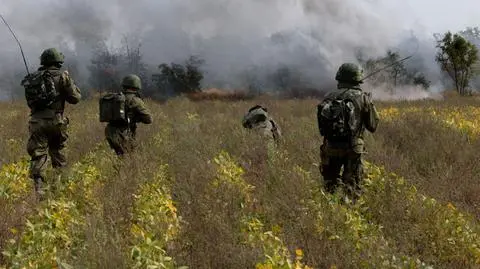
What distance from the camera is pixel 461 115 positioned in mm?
12055

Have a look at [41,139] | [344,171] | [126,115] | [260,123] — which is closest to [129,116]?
[126,115]

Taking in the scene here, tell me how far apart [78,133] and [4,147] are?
77.8 inches

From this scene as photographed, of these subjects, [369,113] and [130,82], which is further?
[130,82]

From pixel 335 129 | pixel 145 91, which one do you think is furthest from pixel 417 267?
pixel 145 91

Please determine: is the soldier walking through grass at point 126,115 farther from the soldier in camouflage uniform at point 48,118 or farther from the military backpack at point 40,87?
the military backpack at point 40,87

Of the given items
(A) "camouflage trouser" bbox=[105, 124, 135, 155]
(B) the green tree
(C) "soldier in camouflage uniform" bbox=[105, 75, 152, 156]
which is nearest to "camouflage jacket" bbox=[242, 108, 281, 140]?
(C) "soldier in camouflage uniform" bbox=[105, 75, 152, 156]

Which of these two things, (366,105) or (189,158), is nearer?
(366,105)

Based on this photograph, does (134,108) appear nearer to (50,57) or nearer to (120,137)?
(120,137)

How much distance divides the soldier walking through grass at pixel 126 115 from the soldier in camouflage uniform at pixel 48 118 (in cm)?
73

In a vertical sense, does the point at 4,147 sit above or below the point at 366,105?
below

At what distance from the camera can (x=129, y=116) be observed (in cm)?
687

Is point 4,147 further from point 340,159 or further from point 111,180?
point 340,159

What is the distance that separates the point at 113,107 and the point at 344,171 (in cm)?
322

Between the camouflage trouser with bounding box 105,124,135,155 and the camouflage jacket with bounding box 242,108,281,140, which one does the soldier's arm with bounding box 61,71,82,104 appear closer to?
the camouflage trouser with bounding box 105,124,135,155
